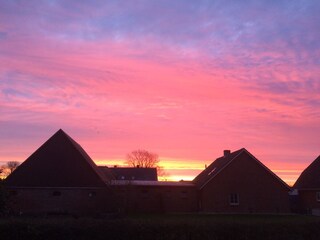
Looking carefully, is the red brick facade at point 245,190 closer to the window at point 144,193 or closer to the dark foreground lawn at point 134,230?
the window at point 144,193

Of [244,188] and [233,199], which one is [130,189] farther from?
[244,188]

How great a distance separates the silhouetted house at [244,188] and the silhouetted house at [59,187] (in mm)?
11017

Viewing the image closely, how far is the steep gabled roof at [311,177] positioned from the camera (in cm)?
5066

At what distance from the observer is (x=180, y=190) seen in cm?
4838

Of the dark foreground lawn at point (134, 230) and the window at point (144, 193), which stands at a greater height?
the window at point (144, 193)

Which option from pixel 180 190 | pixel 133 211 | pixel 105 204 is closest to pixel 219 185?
pixel 180 190

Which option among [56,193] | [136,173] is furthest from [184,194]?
[136,173]

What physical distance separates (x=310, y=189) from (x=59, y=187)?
28760mm

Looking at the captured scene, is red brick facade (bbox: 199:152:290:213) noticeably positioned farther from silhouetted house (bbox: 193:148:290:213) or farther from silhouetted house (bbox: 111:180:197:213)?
silhouetted house (bbox: 111:180:197:213)

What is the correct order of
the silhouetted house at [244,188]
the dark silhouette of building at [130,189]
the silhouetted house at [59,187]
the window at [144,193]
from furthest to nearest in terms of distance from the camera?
the window at [144,193]
the silhouetted house at [244,188]
the dark silhouette of building at [130,189]
the silhouetted house at [59,187]

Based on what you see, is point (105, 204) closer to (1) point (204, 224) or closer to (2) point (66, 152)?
(2) point (66, 152)

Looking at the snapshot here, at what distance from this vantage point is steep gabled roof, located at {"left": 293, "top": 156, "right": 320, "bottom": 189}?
5066 cm

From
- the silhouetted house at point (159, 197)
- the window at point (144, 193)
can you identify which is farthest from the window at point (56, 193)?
the window at point (144, 193)

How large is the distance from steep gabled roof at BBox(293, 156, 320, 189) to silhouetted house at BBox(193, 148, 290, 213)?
20.2 feet
